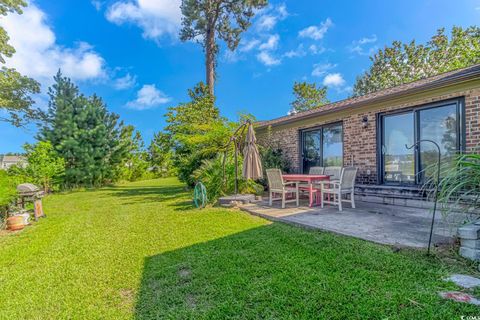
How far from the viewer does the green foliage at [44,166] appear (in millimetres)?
12297

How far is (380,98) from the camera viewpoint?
23.2 feet

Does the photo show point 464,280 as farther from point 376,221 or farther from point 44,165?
point 44,165

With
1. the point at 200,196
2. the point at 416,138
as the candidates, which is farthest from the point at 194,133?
the point at 416,138

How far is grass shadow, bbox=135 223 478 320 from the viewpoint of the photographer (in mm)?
2219

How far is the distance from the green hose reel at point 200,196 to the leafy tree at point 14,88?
13.8m

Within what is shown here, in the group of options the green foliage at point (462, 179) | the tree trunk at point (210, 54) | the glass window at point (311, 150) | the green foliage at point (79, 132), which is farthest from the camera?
the tree trunk at point (210, 54)

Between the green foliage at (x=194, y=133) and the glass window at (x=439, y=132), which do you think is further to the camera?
the green foliage at (x=194, y=133)

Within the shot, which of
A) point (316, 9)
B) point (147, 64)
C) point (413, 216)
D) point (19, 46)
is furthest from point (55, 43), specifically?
point (413, 216)

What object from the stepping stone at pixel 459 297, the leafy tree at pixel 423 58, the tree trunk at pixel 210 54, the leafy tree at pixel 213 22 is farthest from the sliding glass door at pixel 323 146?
the leafy tree at pixel 423 58

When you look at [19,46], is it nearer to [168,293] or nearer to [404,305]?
[168,293]

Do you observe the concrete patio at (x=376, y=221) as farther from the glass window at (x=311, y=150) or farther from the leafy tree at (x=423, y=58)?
the leafy tree at (x=423, y=58)

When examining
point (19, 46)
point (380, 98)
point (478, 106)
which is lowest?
point (478, 106)

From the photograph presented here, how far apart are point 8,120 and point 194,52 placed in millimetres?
12942

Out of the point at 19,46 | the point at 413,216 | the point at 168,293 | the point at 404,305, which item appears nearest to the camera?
the point at 404,305
